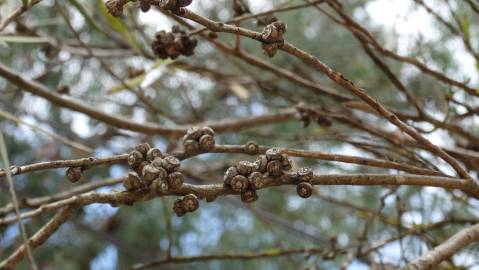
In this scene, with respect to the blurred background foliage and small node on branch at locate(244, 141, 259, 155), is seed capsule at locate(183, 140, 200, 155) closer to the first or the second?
small node on branch at locate(244, 141, 259, 155)

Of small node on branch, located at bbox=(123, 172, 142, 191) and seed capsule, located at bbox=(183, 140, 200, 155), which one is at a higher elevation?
seed capsule, located at bbox=(183, 140, 200, 155)

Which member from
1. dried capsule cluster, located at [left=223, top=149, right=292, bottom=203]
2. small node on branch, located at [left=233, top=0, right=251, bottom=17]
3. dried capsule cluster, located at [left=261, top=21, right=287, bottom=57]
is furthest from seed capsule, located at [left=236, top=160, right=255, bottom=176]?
small node on branch, located at [left=233, top=0, right=251, bottom=17]

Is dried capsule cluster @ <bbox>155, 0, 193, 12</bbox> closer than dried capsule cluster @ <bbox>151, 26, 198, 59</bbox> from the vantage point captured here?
Yes

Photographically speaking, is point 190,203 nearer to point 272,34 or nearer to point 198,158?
point 272,34

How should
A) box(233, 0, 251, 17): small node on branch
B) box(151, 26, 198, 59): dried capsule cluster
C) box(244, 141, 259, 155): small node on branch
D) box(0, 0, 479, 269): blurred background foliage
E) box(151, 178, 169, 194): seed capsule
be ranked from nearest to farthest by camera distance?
1. box(151, 178, 169, 194): seed capsule
2. box(244, 141, 259, 155): small node on branch
3. box(151, 26, 198, 59): dried capsule cluster
4. box(233, 0, 251, 17): small node on branch
5. box(0, 0, 479, 269): blurred background foliage

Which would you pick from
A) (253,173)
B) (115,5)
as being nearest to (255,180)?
(253,173)

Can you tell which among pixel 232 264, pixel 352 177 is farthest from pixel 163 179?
pixel 232 264

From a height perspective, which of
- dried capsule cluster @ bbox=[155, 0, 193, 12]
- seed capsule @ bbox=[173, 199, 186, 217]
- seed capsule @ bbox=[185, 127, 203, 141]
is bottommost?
seed capsule @ bbox=[173, 199, 186, 217]
